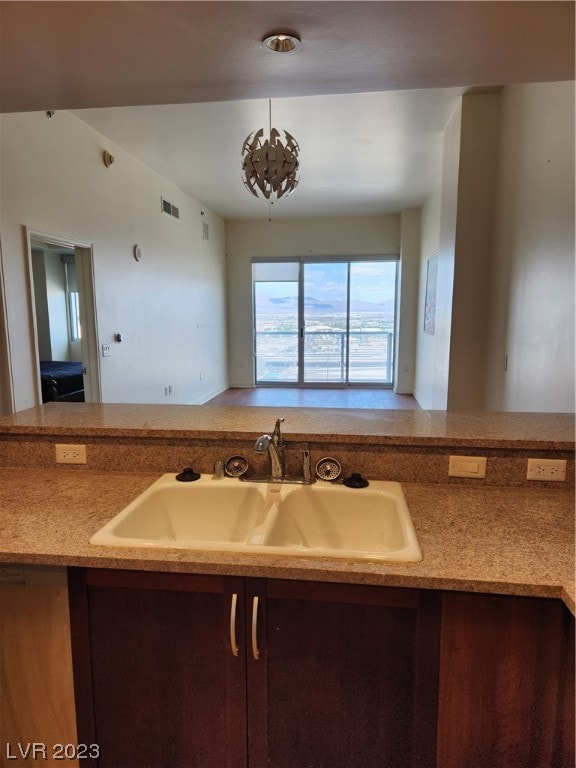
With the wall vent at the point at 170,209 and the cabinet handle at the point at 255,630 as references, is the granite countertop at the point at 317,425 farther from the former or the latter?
the wall vent at the point at 170,209

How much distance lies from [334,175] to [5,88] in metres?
3.90

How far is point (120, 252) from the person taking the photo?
432 centimetres

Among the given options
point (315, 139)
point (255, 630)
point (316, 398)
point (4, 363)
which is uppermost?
point (315, 139)

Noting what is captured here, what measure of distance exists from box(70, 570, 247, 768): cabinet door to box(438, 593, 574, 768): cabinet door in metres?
0.48

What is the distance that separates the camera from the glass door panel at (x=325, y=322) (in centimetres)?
776

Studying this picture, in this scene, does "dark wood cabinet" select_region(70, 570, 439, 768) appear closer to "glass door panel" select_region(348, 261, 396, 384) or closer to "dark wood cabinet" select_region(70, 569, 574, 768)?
"dark wood cabinet" select_region(70, 569, 574, 768)

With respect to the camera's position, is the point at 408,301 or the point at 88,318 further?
the point at 408,301

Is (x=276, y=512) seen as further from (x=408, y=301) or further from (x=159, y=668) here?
(x=408, y=301)

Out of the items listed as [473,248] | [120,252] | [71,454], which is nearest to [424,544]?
[71,454]

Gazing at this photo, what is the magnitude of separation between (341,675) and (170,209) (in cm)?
551

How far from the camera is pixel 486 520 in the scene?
121 centimetres

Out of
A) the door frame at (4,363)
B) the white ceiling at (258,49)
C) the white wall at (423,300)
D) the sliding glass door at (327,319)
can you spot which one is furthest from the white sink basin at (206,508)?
the sliding glass door at (327,319)

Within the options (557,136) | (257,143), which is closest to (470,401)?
(557,136)

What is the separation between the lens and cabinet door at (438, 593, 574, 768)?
96 cm
